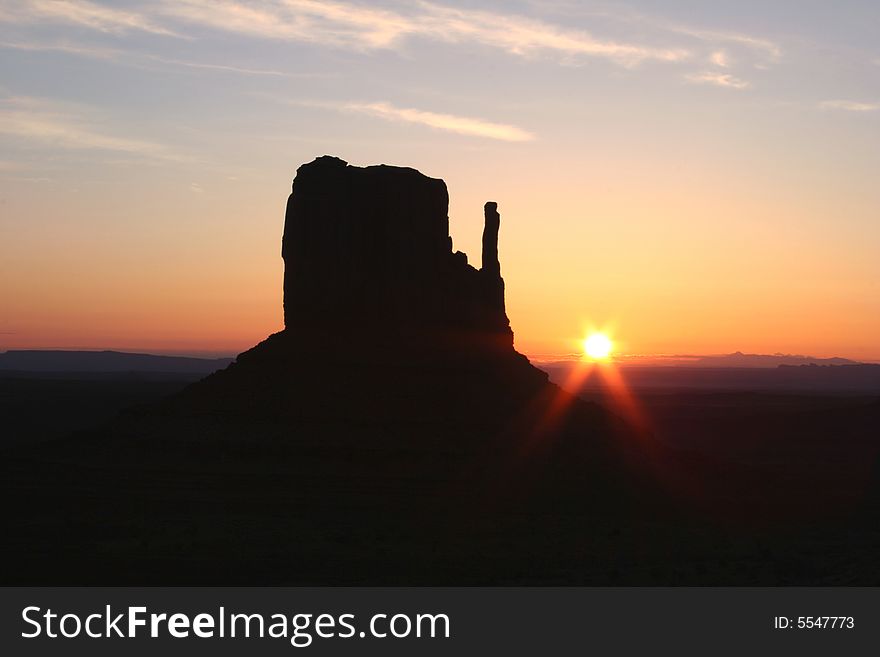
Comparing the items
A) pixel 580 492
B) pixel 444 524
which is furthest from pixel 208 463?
pixel 580 492

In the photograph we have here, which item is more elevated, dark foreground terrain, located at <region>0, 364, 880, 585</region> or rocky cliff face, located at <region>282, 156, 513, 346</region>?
rocky cliff face, located at <region>282, 156, 513, 346</region>

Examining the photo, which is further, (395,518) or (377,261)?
(377,261)

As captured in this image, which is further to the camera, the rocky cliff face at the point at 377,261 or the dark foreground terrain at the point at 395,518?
the rocky cliff face at the point at 377,261

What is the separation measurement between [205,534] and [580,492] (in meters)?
18.3

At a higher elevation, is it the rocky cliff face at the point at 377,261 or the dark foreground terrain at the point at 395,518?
the rocky cliff face at the point at 377,261

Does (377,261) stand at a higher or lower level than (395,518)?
higher

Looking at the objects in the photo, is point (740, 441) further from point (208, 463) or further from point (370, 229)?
point (208, 463)

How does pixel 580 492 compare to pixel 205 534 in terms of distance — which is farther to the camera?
pixel 580 492

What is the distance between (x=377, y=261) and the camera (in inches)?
2768

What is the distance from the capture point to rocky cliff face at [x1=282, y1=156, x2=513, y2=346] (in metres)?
69.2

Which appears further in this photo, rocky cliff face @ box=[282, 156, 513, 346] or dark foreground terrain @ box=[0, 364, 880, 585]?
rocky cliff face @ box=[282, 156, 513, 346]

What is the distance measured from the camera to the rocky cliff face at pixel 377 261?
6925 cm
